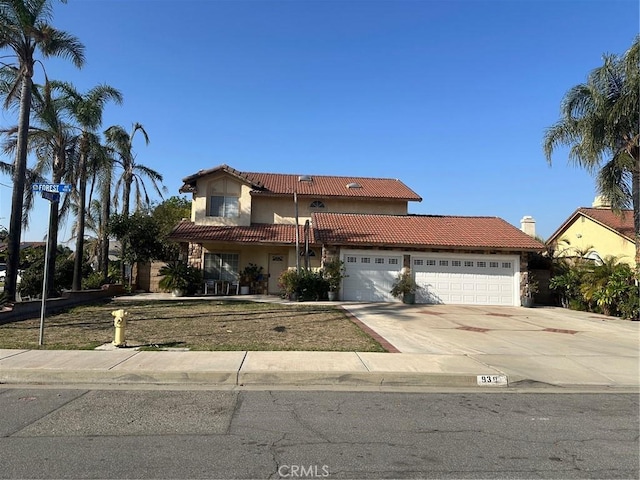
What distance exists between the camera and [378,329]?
1247 cm

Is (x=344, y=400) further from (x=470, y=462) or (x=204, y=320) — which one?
(x=204, y=320)

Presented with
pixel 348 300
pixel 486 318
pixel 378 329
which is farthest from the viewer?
pixel 348 300

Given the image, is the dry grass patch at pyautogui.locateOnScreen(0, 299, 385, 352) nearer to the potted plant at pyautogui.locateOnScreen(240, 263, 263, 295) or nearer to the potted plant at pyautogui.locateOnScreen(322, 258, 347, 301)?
the potted plant at pyautogui.locateOnScreen(322, 258, 347, 301)

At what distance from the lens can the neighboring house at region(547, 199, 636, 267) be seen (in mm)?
22375

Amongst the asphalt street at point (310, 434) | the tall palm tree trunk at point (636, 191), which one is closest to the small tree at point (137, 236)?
the asphalt street at point (310, 434)

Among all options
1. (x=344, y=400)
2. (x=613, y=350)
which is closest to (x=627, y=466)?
(x=344, y=400)

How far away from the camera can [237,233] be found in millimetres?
23562

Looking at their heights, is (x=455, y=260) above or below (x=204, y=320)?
above

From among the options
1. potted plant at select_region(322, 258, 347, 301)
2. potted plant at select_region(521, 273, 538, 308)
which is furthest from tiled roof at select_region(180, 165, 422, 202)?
potted plant at select_region(521, 273, 538, 308)

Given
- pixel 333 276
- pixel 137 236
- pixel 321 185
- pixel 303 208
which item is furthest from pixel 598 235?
pixel 137 236

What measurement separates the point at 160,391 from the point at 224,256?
A: 1809 centimetres

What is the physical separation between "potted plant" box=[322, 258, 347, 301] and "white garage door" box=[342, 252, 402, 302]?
0.60 meters

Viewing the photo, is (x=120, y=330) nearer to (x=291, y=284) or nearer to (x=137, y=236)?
(x=291, y=284)

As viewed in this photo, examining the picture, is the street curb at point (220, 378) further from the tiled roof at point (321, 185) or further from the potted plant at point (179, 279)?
the tiled roof at point (321, 185)
